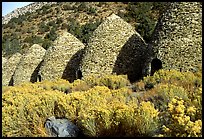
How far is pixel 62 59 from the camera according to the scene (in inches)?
714

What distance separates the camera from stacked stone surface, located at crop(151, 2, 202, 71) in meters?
A: 12.2

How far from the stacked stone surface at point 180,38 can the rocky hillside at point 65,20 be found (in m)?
23.0

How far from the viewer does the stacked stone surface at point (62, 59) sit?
59.0ft

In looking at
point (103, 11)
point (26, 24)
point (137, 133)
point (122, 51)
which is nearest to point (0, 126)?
point (137, 133)

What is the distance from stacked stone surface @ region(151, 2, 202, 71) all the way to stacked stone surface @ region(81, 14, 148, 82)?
87.2 inches

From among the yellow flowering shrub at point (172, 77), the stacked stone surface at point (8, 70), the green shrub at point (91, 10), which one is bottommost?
the stacked stone surface at point (8, 70)

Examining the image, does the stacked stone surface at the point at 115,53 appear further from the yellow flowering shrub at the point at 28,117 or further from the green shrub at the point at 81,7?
the green shrub at the point at 81,7

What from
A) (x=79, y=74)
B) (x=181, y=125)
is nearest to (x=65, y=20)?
(x=79, y=74)

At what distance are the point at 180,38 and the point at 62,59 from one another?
23.8 ft

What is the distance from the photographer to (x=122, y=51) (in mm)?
15195

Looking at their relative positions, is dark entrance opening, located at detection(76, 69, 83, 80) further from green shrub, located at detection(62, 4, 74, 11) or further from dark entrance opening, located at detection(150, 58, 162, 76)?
green shrub, located at detection(62, 4, 74, 11)

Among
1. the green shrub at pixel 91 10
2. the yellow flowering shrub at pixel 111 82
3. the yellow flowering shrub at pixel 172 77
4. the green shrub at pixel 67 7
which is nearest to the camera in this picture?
the yellow flowering shrub at pixel 172 77

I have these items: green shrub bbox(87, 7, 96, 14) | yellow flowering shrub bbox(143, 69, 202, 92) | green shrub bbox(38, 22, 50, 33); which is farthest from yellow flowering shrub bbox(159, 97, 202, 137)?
green shrub bbox(38, 22, 50, 33)

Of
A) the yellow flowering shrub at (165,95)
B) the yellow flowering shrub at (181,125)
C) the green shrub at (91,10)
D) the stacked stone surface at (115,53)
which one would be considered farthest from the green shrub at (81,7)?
the yellow flowering shrub at (181,125)
